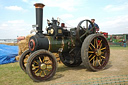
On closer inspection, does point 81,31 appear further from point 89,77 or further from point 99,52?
point 89,77

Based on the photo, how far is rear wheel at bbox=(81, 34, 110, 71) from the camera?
207 inches

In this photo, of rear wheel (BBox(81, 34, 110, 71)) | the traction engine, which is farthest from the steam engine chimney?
rear wheel (BBox(81, 34, 110, 71))

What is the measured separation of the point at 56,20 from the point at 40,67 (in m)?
2.15

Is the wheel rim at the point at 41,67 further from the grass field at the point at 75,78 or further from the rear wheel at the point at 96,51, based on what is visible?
the rear wheel at the point at 96,51

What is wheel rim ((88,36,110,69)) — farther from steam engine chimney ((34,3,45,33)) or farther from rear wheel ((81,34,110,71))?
steam engine chimney ((34,3,45,33))

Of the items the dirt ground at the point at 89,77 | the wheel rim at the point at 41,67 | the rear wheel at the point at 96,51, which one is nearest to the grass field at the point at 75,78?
the dirt ground at the point at 89,77

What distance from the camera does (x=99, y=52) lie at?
5.72 meters

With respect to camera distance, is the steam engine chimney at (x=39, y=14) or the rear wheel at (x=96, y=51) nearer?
the steam engine chimney at (x=39, y=14)

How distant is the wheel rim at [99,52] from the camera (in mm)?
5693

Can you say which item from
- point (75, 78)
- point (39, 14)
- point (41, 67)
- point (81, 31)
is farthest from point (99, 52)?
point (39, 14)

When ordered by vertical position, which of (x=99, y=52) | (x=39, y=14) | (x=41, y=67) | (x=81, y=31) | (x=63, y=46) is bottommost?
(x=41, y=67)

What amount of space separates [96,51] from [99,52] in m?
0.15

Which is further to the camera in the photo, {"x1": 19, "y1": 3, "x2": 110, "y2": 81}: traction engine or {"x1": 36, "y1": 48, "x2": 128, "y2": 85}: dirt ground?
{"x1": 19, "y1": 3, "x2": 110, "y2": 81}: traction engine

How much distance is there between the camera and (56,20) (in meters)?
5.57
